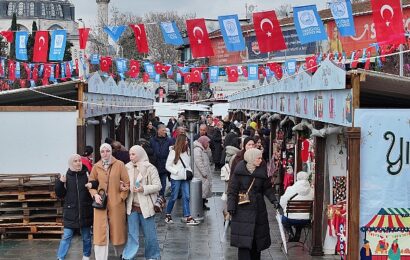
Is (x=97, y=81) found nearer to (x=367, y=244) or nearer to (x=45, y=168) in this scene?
(x=45, y=168)

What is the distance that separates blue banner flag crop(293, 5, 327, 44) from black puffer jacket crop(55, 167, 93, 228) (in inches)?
253

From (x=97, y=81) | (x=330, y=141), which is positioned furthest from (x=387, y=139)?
(x=97, y=81)

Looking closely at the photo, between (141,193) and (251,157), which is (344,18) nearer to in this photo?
(251,157)

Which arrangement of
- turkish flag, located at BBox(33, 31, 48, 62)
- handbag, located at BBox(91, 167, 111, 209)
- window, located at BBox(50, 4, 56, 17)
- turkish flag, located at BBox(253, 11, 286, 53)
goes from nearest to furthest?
handbag, located at BBox(91, 167, 111, 209) → turkish flag, located at BBox(253, 11, 286, 53) → turkish flag, located at BBox(33, 31, 48, 62) → window, located at BBox(50, 4, 56, 17)

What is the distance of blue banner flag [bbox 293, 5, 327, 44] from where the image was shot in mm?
15086

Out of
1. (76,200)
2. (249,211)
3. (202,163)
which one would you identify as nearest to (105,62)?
(202,163)

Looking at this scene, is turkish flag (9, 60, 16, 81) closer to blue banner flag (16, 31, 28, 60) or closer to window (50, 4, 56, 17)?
blue banner flag (16, 31, 28, 60)

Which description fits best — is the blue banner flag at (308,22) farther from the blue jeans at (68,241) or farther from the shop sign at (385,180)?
the blue jeans at (68,241)

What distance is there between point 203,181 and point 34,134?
11.6ft

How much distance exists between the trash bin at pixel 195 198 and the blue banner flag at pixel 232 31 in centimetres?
344

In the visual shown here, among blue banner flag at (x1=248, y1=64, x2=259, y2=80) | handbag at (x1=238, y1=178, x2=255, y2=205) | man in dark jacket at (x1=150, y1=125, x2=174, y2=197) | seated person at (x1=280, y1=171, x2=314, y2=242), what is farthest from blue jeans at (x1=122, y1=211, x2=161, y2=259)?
blue banner flag at (x1=248, y1=64, x2=259, y2=80)

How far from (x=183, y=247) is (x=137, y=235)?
A: 2.00 m

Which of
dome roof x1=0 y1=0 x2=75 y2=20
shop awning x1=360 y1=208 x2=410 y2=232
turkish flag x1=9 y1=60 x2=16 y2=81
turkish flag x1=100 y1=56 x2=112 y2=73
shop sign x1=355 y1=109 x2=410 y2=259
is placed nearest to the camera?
shop sign x1=355 y1=109 x2=410 y2=259

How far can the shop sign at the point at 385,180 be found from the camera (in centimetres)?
911
